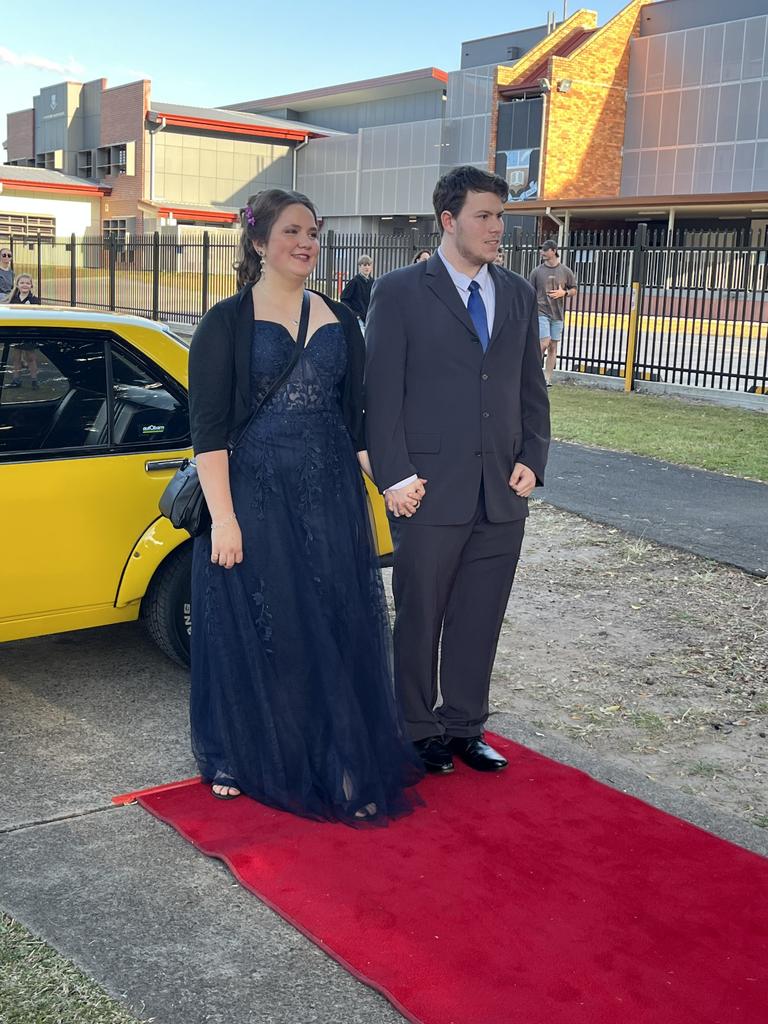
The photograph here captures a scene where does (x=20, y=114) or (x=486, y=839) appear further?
(x=20, y=114)

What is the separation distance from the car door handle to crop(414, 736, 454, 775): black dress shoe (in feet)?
4.86

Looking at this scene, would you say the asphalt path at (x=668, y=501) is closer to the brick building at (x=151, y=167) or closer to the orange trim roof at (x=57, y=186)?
the brick building at (x=151, y=167)

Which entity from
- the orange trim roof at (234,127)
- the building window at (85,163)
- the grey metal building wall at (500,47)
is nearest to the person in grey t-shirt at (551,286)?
the grey metal building wall at (500,47)

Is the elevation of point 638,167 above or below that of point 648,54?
below

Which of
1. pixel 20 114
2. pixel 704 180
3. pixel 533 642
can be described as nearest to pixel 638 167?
pixel 704 180

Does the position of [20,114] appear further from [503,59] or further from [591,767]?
[591,767]

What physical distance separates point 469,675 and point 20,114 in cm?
6688

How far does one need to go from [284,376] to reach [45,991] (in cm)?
191

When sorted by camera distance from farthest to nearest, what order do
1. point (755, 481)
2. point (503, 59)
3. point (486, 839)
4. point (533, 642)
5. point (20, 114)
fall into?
point (20, 114) → point (503, 59) → point (755, 481) → point (533, 642) → point (486, 839)

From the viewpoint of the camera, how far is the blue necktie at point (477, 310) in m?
3.91

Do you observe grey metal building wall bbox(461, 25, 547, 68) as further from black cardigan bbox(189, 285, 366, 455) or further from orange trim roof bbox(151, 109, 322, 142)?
black cardigan bbox(189, 285, 366, 455)

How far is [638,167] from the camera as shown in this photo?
1763 inches

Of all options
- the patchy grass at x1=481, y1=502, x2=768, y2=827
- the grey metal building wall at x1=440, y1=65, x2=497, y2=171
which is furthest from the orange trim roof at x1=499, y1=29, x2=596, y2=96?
the patchy grass at x1=481, y1=502, x2=768, y2=827

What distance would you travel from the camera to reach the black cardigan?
364 centimetres
